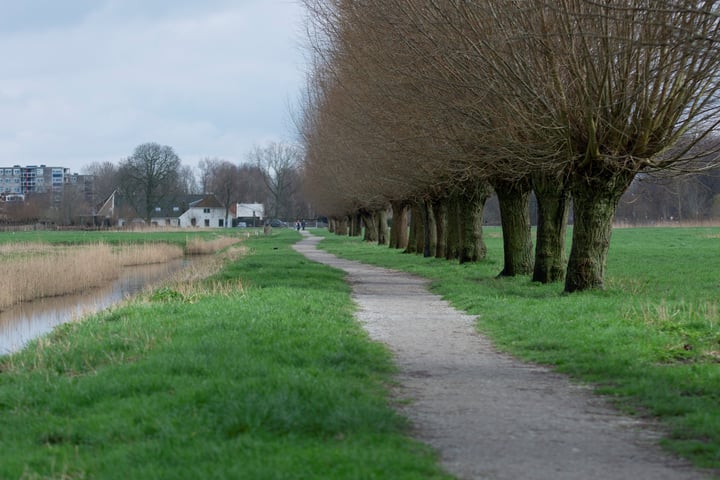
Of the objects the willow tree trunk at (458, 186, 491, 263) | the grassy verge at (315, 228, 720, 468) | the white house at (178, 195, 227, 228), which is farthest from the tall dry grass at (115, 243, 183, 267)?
the white house at (178, 195, 227, 228)

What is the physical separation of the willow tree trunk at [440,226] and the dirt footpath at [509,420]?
23.3 metres

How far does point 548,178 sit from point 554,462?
15.4 m

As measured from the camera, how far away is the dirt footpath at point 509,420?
579 centimetres

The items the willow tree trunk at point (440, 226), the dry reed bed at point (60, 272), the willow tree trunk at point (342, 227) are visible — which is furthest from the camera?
the willow tree trunk at point (342, 227)

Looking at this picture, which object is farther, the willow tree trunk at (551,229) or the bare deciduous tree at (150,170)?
the bare deciduous tree at (150,170)

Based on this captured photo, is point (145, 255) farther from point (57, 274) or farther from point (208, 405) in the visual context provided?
point (208, 405)

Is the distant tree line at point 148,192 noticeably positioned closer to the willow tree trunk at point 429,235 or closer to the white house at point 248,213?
the white house at point 248,213

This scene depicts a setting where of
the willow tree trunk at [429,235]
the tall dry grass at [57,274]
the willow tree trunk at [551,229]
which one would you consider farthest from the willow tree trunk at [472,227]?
the tall dry grass at [57,274]

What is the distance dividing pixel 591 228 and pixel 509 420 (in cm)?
1087

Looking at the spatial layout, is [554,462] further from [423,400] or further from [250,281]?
[250,281]

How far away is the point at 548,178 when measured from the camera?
20.6 meters

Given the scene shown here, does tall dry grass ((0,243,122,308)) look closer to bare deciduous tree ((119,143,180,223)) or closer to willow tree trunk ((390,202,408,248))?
willow tree trunk ((390,202,408,248))

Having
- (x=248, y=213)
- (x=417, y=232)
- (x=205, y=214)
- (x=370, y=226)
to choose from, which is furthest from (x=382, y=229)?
(x=248, y=213)

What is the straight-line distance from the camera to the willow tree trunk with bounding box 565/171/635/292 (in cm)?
1722
